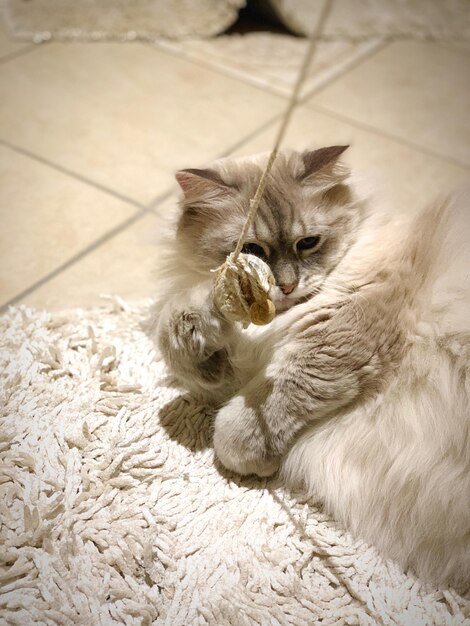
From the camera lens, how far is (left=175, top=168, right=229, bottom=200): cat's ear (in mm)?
1146

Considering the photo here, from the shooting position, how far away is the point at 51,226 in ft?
5.86

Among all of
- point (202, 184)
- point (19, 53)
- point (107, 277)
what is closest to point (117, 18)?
point (19, 53)

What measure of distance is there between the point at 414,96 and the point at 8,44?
1728mm

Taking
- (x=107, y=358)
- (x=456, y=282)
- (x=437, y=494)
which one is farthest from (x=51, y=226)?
(x=437, y=494)

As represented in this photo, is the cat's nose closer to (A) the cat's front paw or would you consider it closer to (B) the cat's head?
(B) the cat's head

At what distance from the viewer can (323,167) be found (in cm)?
120

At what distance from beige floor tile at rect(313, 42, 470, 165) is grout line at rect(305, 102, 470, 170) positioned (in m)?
0.02

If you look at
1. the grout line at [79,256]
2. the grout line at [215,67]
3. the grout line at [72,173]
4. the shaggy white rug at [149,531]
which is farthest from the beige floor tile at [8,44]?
the shaggy white rug at [149,531]

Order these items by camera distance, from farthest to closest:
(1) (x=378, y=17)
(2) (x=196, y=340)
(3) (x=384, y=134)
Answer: (1) (x=378, y=17) → (3) (x=384, y=134) → (2) (x=196, y=340)

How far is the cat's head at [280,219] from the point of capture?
1163 millimetres

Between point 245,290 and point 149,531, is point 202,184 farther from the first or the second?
point 149,531

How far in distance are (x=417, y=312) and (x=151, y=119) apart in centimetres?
151

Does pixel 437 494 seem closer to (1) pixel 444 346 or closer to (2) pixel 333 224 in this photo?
(1) pixel 444 346

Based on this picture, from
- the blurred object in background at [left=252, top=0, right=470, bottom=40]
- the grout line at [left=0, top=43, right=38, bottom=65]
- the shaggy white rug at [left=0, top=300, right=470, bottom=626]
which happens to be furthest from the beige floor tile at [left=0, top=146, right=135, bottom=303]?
the blurred object in background at [left=252, top=0, right=470, bottom=40]
